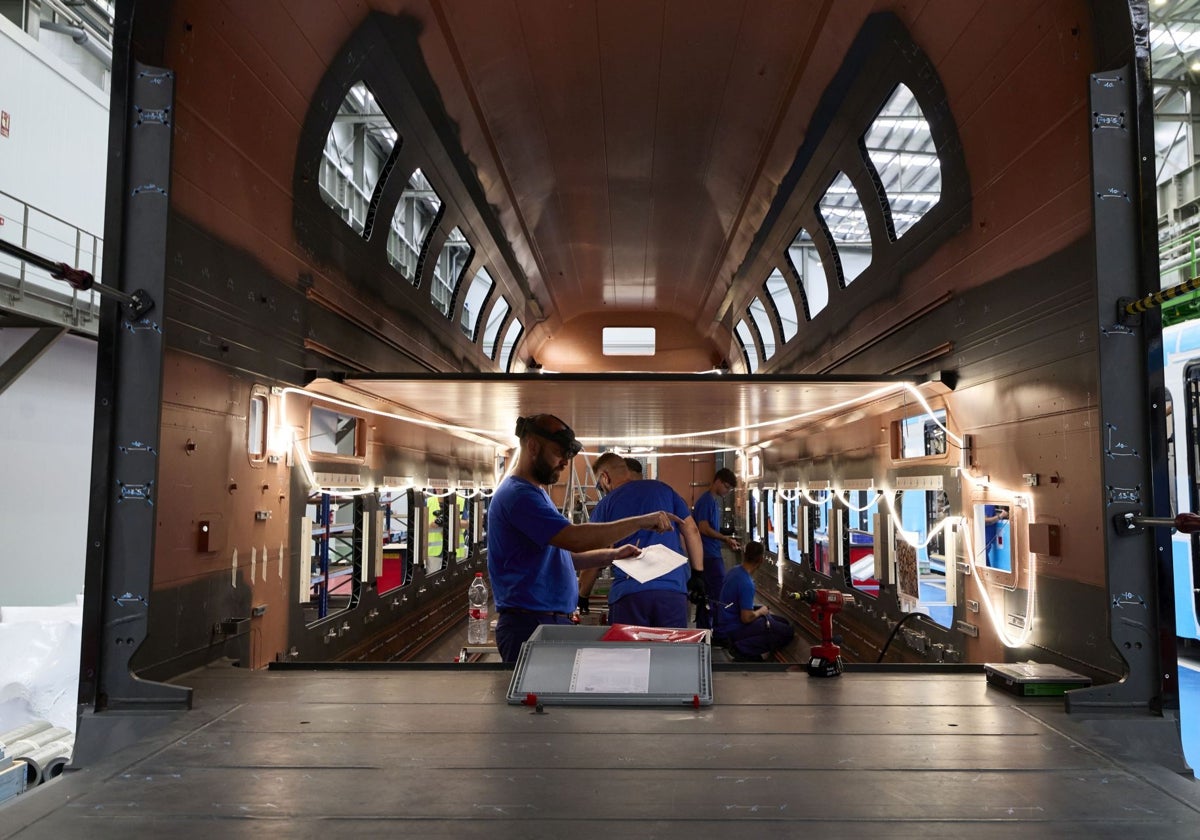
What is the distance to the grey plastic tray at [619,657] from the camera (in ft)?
10.1

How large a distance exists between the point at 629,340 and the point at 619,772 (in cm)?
1165

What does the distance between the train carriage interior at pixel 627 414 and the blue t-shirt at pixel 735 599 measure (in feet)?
→ 3.89

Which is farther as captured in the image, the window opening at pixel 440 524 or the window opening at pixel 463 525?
the window opening at pixel 463 525

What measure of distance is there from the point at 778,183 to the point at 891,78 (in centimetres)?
195

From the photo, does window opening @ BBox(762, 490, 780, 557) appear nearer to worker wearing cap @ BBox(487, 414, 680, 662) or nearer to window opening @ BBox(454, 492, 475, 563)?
window opening @ BBox(454, 492, 475, 563)

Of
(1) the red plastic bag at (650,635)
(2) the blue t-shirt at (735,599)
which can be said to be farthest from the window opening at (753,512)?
(1) the red plastic bag at (650,635)

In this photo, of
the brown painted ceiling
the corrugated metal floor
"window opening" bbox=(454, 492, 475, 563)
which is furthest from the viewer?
"window opening" bbox=(454, 492, 475, 563)

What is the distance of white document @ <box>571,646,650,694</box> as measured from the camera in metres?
3.13

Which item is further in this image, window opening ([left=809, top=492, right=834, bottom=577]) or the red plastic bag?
window opening ([left=809, top=492, right=834, bottom=577])

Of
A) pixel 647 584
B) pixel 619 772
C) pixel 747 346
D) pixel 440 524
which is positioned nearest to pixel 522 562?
pixel 647 584

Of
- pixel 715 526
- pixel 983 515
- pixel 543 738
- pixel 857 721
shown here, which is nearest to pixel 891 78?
pixel 983 515

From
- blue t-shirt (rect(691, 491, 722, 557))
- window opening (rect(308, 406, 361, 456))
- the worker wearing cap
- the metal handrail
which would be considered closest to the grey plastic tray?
the worker wearing cap

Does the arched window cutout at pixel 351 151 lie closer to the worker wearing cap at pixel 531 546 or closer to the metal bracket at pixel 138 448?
the worker wearing cap at pixel 531 546

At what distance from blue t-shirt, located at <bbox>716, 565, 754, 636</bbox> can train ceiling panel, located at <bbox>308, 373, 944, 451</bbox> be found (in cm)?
145
